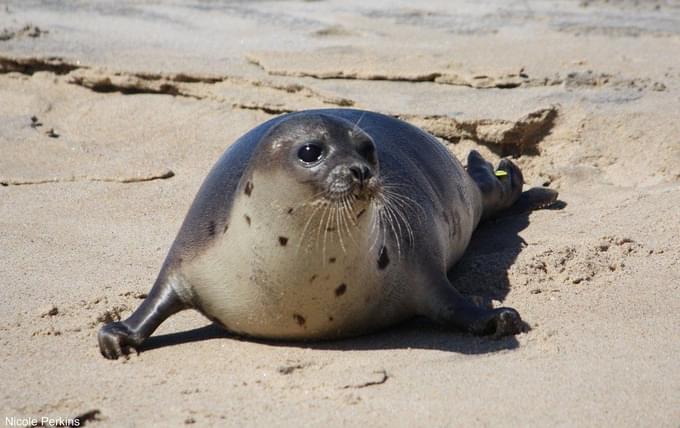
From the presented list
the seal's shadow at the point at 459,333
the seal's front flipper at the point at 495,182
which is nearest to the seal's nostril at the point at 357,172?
the seal's shadow at the point at 459,333

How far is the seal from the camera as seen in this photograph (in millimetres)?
3783

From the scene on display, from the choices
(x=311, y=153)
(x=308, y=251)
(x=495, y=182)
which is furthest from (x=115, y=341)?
(x=495, y=182)

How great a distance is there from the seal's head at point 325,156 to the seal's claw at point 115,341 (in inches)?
32.3

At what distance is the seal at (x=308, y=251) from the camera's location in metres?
3.78

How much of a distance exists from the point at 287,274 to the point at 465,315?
69cm

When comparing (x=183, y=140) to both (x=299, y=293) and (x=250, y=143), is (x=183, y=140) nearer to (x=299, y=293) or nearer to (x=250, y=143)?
Answer: (x=250, y=143)

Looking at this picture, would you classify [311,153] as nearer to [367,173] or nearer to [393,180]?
[367,173]

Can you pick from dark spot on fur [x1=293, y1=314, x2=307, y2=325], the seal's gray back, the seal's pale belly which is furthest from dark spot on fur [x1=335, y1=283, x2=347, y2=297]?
the seal's gray back

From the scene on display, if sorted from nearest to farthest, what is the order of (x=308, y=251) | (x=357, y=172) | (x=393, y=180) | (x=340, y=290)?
1. (x=357, y=172)
2. (x=308, y=251)
3. (x=340, y=290)
4. (x=393, y=180)

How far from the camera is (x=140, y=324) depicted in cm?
418

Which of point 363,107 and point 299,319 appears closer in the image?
point 299,319

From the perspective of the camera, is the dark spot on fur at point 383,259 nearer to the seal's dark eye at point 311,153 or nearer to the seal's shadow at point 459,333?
the seal's shadow at point 459,333

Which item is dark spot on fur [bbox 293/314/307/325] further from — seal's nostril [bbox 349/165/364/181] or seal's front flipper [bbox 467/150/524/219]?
seal's front flipper [bbox 467/150/524/219]

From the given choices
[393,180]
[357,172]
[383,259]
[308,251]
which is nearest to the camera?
[357,172]
